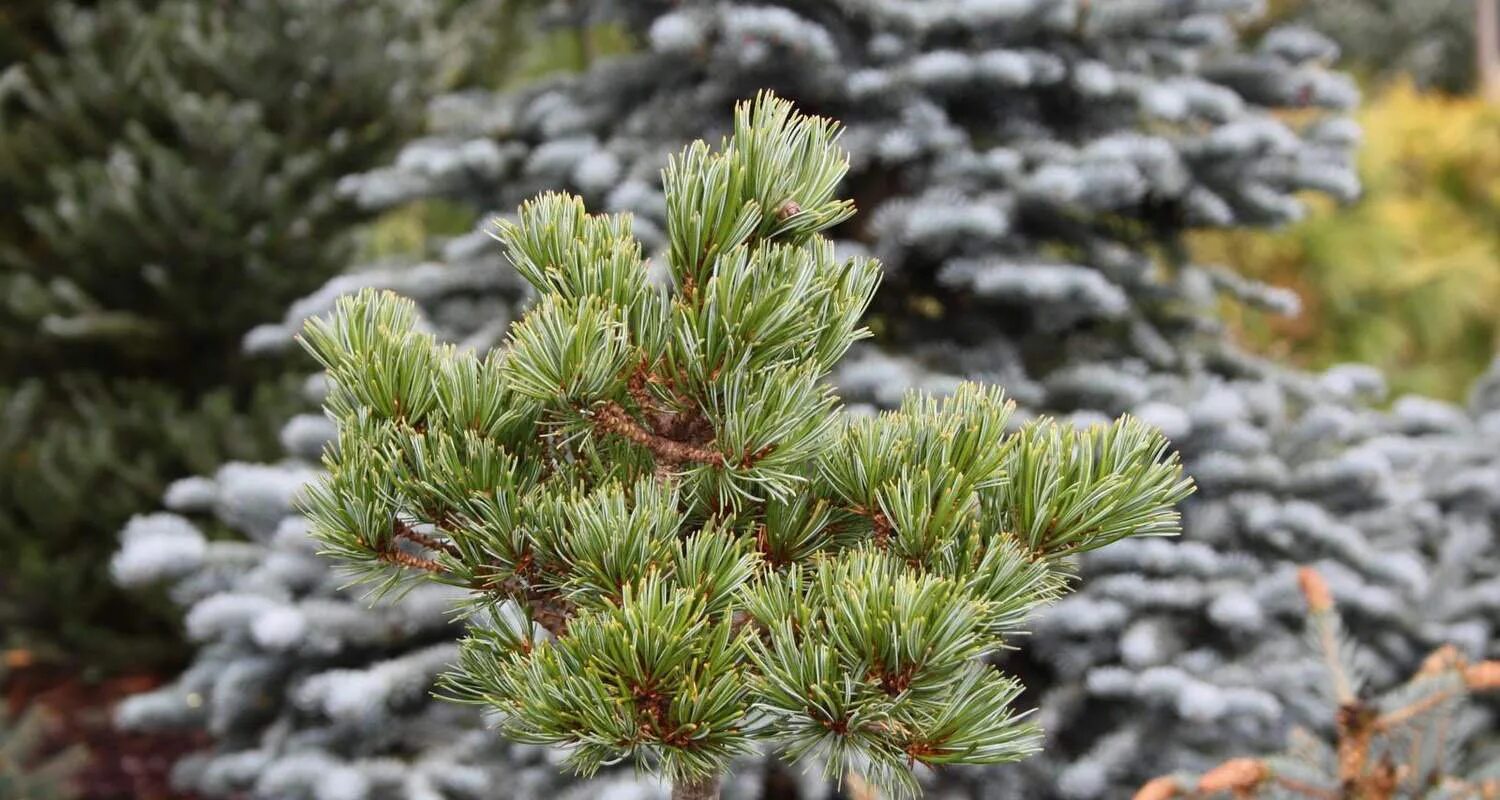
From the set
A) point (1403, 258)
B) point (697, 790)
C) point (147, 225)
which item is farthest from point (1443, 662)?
point (1403, 258)

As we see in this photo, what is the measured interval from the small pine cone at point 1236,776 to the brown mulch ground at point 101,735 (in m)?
2.95

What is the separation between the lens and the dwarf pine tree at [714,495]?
0.98 m

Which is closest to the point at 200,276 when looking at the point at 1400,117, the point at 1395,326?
the point at 1395,326

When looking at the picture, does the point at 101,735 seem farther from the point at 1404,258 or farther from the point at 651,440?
the point at 1404,258

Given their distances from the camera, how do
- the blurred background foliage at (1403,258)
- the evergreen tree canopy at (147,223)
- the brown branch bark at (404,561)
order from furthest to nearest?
the blurred background foliage at (1403,258)
the evergreen tree canopy at (147,223)
the brown branch bark at (404,561)

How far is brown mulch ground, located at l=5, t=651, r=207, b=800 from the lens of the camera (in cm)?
343

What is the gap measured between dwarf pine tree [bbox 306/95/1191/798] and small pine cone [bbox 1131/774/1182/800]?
1.98 ft

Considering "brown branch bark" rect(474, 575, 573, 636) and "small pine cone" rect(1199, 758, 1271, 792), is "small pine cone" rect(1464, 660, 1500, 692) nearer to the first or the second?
"small pine cone" rect(1199, 758, 1271, 792)

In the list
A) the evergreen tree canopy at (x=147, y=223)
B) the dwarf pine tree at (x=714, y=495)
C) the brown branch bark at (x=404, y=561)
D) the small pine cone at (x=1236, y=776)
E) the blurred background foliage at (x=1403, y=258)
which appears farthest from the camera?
the blurred background foliage at (x=1403, y=258)

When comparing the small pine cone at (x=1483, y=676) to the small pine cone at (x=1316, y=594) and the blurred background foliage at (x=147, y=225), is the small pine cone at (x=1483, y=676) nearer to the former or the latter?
the small pine cone at (x=1316, y=594)

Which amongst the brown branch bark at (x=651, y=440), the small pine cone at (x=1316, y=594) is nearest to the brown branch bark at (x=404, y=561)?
the brown branch bark at (x=651, y=440)

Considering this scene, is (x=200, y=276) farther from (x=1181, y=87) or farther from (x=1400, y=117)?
(x=1400, y=117)

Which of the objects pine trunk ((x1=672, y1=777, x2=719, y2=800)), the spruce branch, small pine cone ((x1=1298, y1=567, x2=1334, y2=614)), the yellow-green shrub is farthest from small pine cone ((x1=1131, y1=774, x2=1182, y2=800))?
the yellow-green shrub

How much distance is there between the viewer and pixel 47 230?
3324 millimetres
